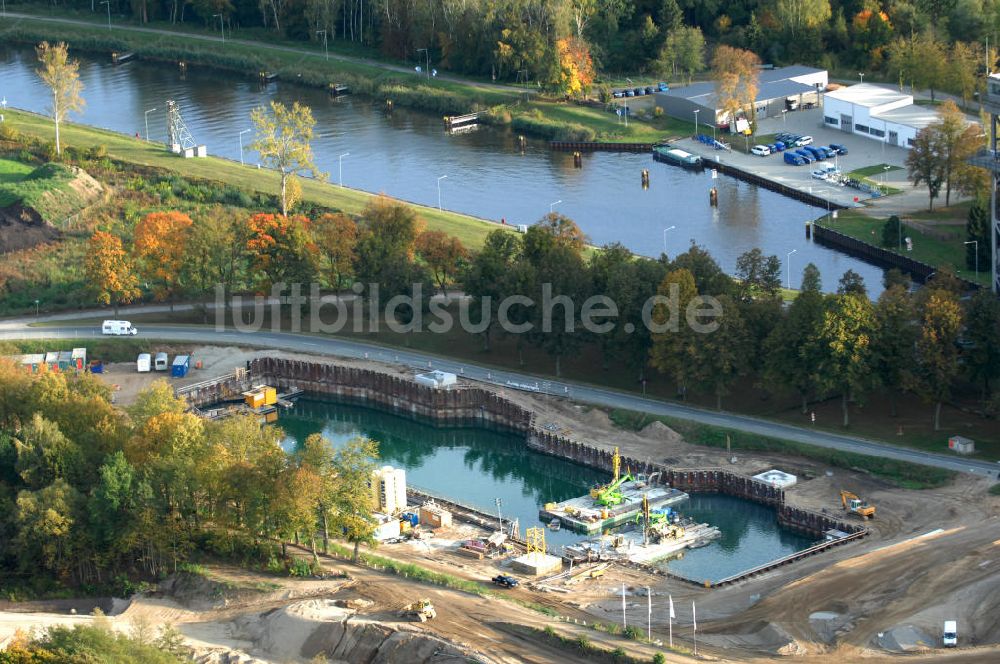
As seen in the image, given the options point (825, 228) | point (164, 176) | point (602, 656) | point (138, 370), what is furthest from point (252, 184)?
point (602, 656)

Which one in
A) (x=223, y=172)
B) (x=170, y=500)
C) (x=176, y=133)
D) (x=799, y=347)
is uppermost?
(x=176, y=133)

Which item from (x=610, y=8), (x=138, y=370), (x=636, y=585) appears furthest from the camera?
(x=610, y=8)

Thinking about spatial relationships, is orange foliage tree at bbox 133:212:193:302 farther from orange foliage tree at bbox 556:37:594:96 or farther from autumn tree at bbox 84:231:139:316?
orange foliage tree at bbox 556:37:594:96

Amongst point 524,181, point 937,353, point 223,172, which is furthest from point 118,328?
point 937,353

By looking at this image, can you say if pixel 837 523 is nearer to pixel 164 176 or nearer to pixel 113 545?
pixel 113 545

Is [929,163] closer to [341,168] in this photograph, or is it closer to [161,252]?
[341,168]

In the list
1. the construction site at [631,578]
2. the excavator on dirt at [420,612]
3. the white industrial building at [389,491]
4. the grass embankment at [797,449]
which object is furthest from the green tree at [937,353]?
the excavator on dirt at [420,612]

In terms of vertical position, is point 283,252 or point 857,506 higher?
point 283,252
